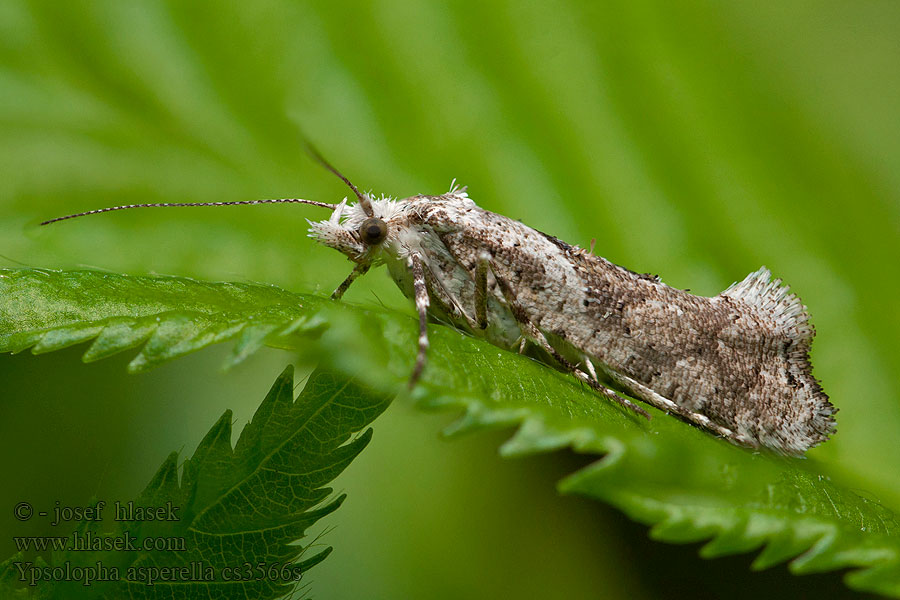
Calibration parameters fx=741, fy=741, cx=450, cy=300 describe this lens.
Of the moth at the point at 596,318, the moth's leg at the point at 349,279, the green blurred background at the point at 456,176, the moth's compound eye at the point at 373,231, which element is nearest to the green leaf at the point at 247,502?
the moth at the point at 596,318

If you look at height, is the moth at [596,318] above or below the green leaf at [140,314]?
above

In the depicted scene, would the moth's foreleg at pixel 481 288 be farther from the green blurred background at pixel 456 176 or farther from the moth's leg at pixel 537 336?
the green blurred background at pixel 456 176

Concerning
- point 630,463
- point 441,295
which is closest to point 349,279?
point 441,295

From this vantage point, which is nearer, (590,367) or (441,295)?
(590,367)

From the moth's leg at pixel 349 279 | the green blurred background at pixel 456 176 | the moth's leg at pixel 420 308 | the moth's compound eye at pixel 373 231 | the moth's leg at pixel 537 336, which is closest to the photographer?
the moth's leg at pixel 420 308

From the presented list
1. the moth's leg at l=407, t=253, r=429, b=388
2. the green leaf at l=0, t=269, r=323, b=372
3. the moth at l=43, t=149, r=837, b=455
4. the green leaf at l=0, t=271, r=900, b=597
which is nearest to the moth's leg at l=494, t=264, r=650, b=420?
the moth at l=43, t=149, r=837, b=455

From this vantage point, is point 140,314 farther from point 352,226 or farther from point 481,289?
point 481,289
